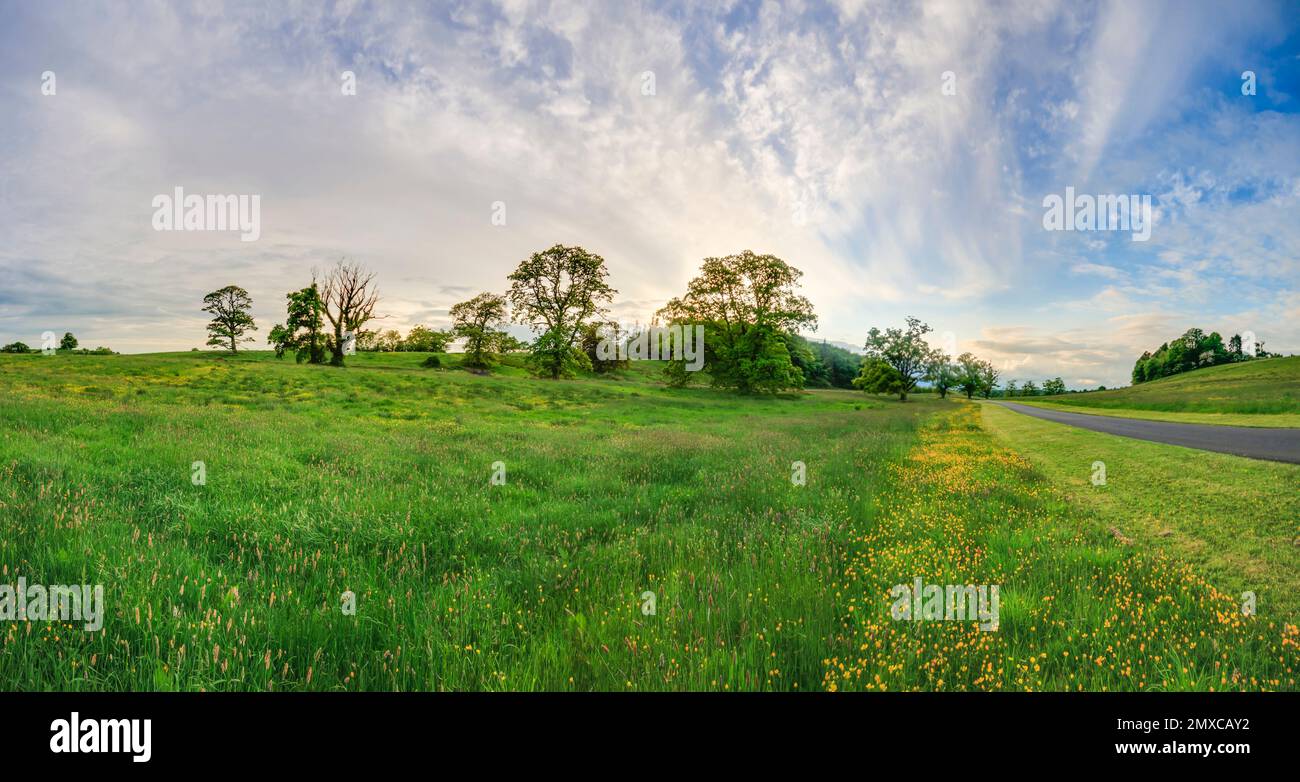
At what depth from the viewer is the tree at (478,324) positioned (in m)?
60.8

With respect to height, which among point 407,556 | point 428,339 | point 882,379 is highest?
point 428,339

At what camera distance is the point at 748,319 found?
5200 cm

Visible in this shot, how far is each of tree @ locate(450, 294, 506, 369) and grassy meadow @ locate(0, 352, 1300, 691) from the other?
169 ft

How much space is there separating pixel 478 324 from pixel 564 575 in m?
62.5

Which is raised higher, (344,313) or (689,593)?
(344,313)

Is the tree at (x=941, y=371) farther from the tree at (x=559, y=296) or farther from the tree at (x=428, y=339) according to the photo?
the tree at (x=428, y=339)

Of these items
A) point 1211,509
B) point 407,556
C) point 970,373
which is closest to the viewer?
point 407,556

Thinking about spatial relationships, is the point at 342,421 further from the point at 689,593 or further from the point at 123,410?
the point at 689,593

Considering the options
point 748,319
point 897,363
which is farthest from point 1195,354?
point 748,319

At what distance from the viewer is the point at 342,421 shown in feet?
55.5

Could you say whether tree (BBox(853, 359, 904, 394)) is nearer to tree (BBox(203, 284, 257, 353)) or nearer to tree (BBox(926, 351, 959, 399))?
tree (BBox(926, 351, 959, 399))

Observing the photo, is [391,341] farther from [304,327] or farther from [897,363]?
[897,363]
